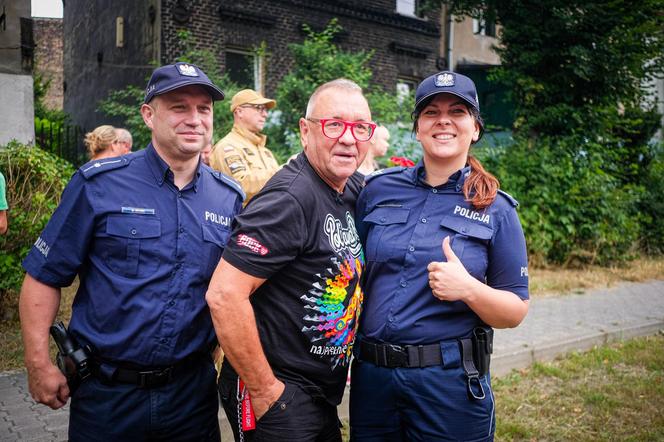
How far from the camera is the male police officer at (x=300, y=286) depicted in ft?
6.74

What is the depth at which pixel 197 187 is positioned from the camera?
8.52ft

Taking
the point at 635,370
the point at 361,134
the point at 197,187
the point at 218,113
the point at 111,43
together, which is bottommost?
the point at 635,370

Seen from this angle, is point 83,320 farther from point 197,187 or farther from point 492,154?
point 492,154

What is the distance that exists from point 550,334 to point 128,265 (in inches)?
220

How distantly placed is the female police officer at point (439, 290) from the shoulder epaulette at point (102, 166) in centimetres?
113

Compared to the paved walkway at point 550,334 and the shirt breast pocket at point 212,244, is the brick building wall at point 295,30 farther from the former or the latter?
the shirt breast pocket at point 212,244

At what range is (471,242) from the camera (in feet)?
7.88

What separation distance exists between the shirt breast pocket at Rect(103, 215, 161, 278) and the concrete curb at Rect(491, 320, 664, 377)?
4.17 metres

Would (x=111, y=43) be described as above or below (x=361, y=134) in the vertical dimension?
above

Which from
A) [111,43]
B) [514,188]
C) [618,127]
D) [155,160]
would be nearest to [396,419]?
[155,160]

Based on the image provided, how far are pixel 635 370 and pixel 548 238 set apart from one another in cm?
506

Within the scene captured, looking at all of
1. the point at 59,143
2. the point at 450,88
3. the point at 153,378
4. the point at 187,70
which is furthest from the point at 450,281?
the point at 59,143

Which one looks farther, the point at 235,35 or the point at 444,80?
the point at 235,35

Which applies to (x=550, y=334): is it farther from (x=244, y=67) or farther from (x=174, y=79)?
(x=244, y=67)
